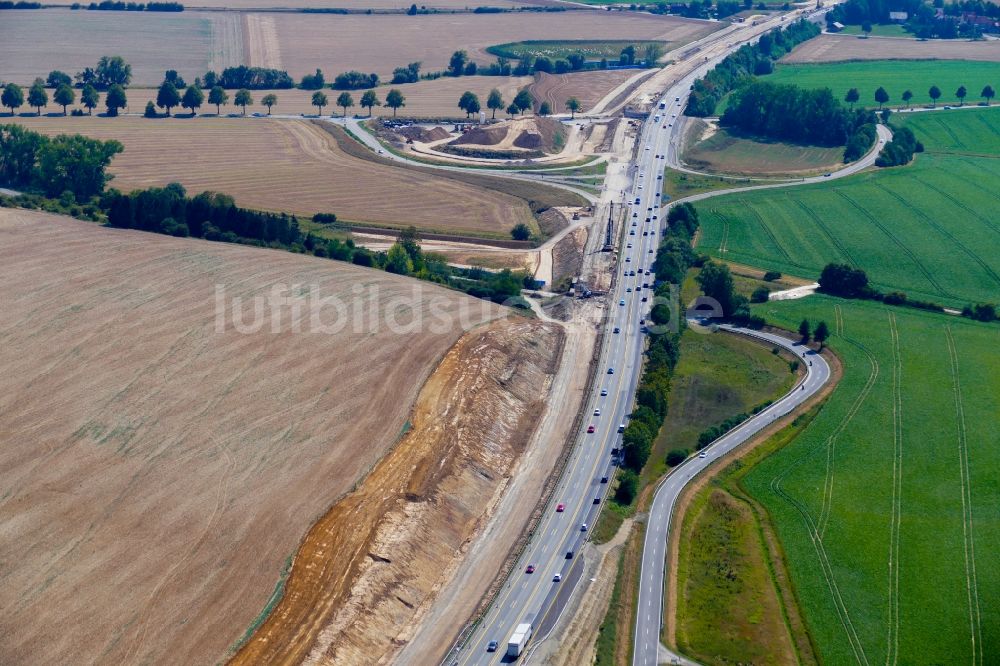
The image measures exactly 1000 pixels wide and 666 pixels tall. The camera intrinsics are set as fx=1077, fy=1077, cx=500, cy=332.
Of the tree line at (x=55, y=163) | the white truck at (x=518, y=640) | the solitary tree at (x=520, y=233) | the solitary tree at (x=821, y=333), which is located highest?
the tree line at (x=55, y=163)

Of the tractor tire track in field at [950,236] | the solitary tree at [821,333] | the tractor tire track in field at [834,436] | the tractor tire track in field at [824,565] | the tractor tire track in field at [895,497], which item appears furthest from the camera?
the tractor tire track in field at [950,236]

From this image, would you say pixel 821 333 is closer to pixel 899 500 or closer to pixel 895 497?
pixel 895 497

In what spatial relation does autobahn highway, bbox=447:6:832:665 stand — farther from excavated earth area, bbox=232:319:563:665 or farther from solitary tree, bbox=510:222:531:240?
solitary tree, bbox=510:222:531:240

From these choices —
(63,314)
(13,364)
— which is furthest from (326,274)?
(13,364)

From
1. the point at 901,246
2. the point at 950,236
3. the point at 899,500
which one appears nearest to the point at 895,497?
the point at 899,500

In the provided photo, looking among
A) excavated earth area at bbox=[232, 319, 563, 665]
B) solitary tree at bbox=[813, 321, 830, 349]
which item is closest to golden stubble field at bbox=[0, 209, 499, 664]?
excavated earth area at bbox=[232, 319, 563, 665]

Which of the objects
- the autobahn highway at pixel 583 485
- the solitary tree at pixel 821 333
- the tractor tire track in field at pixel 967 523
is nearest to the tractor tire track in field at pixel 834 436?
the solitary tree at pixel 821 333

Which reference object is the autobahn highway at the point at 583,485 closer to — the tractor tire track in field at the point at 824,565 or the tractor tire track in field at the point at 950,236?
the tractor tire track in field at the point at 824,565
